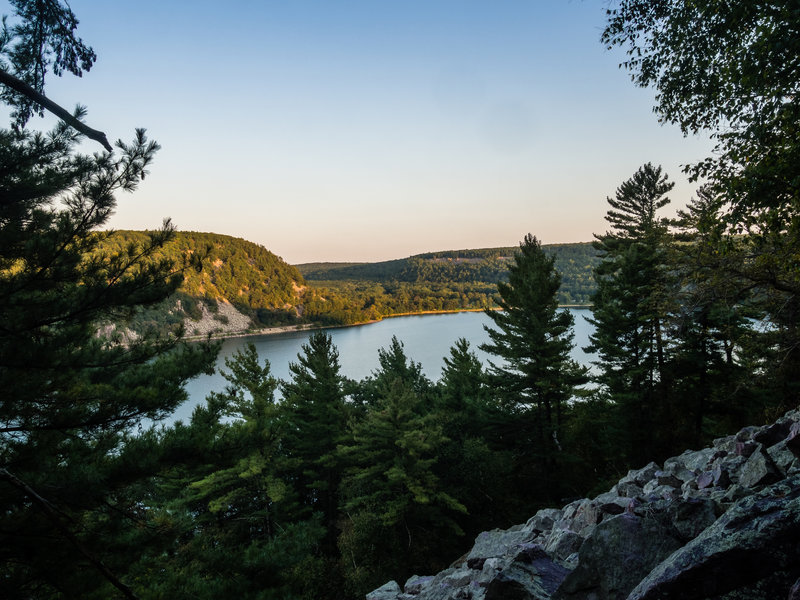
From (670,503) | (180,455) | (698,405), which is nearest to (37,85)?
(180,455)

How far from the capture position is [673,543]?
11.0 ft

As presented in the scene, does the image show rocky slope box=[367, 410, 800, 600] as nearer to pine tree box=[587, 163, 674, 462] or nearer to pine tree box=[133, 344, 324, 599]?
pine tree box=[133, 344, 324, 599]

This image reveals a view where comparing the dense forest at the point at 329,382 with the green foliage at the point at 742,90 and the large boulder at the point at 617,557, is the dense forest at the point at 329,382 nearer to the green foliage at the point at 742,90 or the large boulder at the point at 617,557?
the green foliage at the point at 742,90

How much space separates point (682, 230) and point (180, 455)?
19110mm

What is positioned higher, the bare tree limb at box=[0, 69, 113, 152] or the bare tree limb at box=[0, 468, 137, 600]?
the bare tree limb at box=[0, 69, 113, 152]

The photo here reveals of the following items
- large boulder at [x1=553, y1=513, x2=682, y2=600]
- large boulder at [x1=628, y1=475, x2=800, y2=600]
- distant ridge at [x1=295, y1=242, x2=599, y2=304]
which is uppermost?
distant ridge at [x1=295, y1=242, x2=599, y2=304]

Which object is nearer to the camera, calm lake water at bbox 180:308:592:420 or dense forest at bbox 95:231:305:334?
calm lake water at bbox 180:308:592:420

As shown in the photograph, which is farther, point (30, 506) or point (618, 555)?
point (30, 506)

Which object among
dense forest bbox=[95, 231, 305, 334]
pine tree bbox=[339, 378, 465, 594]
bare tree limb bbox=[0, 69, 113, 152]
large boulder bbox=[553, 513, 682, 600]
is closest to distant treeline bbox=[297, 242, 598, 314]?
dense forest bbox=[95, 231, 305, 334]

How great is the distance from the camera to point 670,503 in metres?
3.77

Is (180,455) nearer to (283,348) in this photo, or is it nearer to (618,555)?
(618,555)

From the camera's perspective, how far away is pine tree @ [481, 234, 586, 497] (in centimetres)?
1288

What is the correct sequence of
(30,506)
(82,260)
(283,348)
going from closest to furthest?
(30,506) → (82,260) → (283,348)

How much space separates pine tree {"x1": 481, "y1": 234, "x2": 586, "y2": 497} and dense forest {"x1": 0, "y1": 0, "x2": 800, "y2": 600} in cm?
9
